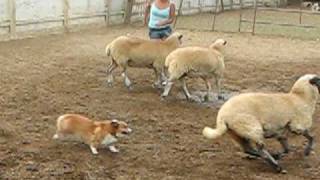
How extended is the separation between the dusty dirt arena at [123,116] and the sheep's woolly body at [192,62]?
17.7 inches

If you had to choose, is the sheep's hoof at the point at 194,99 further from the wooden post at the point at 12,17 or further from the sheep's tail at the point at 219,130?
the wooden post at the point at 12,17

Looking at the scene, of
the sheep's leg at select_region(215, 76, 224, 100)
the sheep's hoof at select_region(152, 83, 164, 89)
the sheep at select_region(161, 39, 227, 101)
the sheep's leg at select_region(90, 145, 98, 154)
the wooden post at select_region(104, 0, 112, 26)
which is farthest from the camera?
the wooden post at select_region(104, 0, 112, 26)

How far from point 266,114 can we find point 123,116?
244 centimetres

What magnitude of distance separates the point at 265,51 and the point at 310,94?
28.0 ft

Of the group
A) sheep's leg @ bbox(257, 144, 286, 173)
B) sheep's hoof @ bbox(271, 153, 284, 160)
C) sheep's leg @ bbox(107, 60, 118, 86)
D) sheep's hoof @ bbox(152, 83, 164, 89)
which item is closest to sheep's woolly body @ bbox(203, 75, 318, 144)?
sheep's leg @ bbox(257, 144, 286, 173)

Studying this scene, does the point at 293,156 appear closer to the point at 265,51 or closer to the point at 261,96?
the point at 261,96

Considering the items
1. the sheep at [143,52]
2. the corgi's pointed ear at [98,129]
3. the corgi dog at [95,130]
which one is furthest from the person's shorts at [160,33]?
the corgi's pointed ear at [98,129]

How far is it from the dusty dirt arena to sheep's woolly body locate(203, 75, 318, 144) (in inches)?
14.7

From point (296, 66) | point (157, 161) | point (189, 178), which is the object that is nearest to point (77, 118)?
point (157, 161)

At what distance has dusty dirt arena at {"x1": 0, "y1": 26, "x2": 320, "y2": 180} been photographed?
635 cm

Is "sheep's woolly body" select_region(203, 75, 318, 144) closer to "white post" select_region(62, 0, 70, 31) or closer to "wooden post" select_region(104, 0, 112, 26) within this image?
"white post" select_region(62, 0, 70, 31)

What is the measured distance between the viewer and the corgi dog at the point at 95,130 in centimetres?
673

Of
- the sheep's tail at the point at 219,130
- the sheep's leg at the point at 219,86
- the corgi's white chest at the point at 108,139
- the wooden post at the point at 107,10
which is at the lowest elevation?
the wooden post at the point at 107,10

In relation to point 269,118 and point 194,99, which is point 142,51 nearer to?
point 194,99
